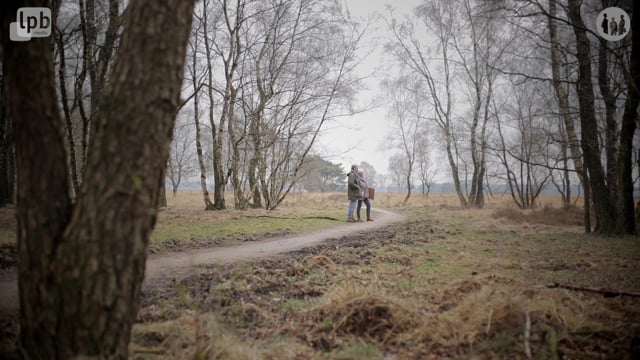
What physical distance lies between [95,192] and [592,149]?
1128cm

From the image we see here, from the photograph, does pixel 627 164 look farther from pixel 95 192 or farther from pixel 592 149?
pixel 95 192

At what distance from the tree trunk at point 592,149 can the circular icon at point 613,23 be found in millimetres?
530

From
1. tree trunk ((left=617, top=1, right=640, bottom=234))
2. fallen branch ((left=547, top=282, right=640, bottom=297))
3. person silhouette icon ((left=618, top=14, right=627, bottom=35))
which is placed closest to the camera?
fallen branch ((left=547, top=282, right=640, bottom=297))

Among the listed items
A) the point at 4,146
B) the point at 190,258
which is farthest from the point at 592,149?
the point at 4,146

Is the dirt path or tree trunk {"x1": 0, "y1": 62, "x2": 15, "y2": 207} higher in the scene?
tree trunk {"x1": 0, "y1": 62, "x2": 15, "y2": 207}

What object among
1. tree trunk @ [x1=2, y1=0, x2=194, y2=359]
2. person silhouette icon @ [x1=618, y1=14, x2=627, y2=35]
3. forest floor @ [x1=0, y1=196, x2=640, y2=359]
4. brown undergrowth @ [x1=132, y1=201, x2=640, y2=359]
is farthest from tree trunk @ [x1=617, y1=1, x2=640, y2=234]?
tree trunk @ [x1=2, y1=0, x2=194, y2=359]

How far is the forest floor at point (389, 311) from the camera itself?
2004mm

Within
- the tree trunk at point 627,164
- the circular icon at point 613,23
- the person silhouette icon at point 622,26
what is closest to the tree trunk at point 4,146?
the circular icon at point 613,23

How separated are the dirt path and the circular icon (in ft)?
28.7

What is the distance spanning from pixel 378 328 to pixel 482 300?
925 millimetres

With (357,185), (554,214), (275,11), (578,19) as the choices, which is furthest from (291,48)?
(554,214)

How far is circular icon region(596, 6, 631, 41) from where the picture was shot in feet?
24.1

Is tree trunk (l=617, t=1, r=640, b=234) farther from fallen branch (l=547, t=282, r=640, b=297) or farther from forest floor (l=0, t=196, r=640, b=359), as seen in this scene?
fallen branch (l=547, t=282, r=640, b=297)

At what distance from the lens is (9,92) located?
159 cm
